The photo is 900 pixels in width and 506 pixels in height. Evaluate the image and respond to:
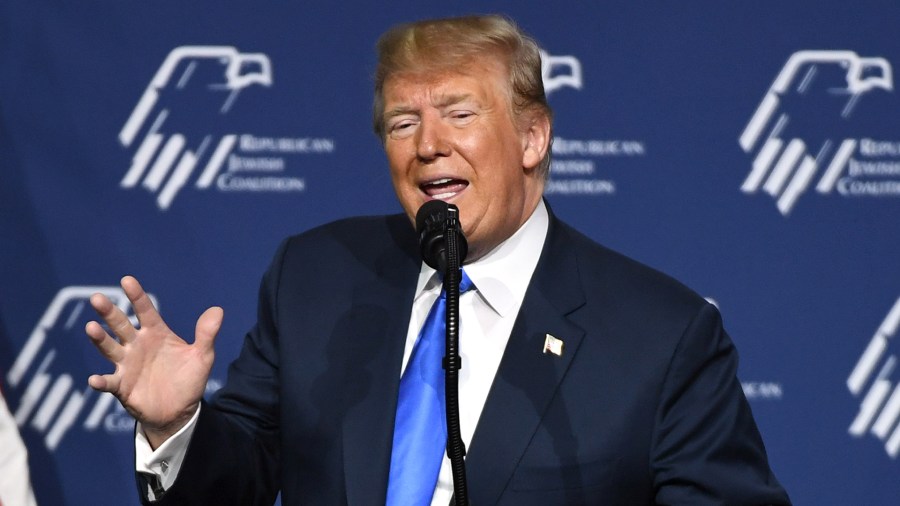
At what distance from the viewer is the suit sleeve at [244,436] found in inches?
77.8

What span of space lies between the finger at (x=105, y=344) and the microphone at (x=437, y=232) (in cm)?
46

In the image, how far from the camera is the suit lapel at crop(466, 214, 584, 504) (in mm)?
1986

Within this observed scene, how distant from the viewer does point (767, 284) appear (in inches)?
126

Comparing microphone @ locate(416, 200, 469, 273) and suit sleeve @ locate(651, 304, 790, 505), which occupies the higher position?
microphone @ locate(416, 200, 469, 273)

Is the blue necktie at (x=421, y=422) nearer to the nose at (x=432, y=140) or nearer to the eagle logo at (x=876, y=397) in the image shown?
the nose at (x=432, y=140)

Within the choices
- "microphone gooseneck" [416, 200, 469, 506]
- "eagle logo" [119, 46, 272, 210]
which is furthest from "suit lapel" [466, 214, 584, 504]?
"eagle logo" [119, 46, 272, 210]

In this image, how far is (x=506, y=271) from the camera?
7.16ft

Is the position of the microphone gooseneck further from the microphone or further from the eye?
the eye

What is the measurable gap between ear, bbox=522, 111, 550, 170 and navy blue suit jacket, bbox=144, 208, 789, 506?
0.41 feet

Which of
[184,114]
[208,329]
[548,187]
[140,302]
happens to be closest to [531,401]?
[208,329]

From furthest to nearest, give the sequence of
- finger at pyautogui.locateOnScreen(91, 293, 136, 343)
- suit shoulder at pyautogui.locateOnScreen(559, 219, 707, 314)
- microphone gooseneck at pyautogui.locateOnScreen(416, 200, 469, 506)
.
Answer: suit shoulder at pyautogui.locateOnScreen(559, 219, 707, 314) < finger at pyautogui.locateOnScreen(91, 293, 136, 343) < microphone gooseneck at pyautogui.locateOnScreen(416, 200, 469, 506)

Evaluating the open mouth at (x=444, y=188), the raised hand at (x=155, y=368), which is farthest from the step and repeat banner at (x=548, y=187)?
the raised hand at (x=155, y=368)

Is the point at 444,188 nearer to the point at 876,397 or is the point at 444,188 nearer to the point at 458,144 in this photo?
the point at 458,144

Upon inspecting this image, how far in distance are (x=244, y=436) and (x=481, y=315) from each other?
0.44 metres
